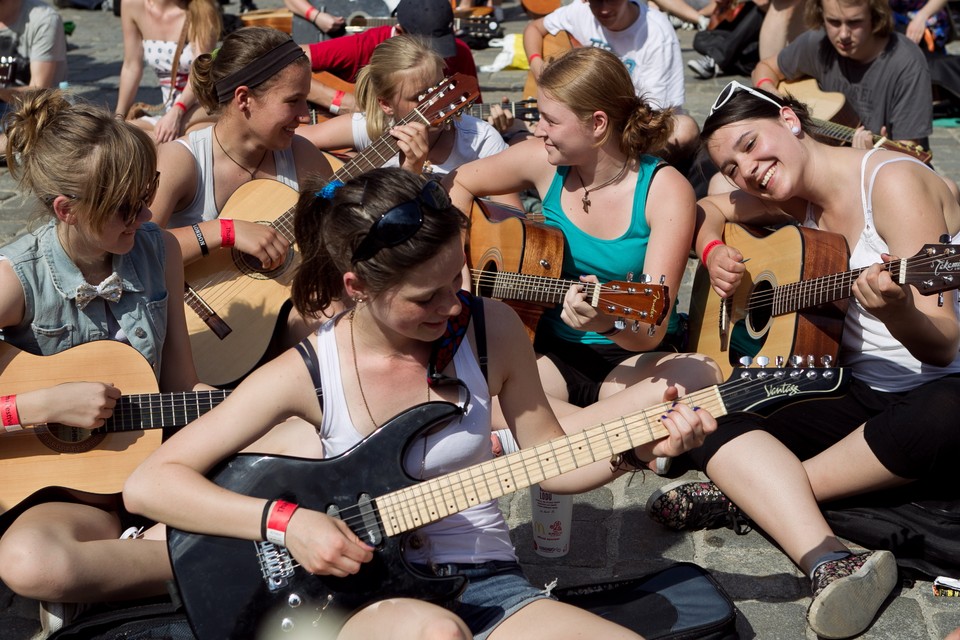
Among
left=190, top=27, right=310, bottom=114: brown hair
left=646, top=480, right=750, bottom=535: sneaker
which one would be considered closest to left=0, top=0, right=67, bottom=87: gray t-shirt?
left=190, top=27, right=310, bottom=114: brown hair

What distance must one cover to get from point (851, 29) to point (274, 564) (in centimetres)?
442

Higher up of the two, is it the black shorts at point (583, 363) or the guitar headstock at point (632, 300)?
the guitar headstock at point (632, 300)

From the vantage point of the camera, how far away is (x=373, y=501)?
247 cm

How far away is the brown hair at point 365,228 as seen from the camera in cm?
244

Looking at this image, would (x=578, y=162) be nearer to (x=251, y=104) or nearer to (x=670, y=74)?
(x=251, y=104)

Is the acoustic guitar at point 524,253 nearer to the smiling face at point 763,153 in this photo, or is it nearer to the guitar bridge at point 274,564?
the smiling face at point 763,153

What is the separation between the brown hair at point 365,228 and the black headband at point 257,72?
1588 millimetres

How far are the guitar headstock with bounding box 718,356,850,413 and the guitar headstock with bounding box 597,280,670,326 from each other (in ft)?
2.47

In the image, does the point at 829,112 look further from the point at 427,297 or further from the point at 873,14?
the point at 427,297

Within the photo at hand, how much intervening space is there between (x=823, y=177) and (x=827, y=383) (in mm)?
1289

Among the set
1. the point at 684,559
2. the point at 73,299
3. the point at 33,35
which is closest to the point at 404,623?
the point at 684,559

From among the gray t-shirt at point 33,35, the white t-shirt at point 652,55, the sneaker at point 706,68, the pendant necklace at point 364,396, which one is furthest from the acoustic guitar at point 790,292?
the sneaker at point 706,68

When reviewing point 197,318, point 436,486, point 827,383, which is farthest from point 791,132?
point 197,318

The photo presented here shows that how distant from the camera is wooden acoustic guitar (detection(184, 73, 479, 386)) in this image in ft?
13.0
